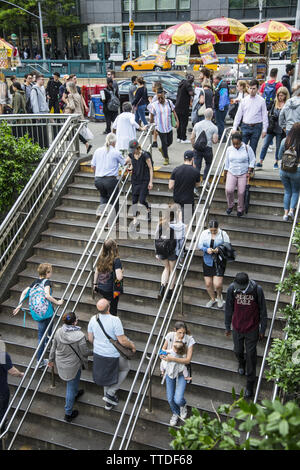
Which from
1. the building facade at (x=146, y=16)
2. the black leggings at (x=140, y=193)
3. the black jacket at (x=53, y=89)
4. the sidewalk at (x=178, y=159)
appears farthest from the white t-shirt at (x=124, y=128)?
the building facade at (x=146, y=16)

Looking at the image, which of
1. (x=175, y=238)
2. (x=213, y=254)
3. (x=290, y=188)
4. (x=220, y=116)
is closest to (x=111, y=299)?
(x=175, y=238)

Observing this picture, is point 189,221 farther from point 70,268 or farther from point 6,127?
point 6,127

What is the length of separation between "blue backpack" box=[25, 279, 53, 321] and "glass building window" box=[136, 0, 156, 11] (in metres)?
40.4

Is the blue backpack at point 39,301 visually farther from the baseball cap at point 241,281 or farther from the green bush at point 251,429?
the green bush at point 251,429

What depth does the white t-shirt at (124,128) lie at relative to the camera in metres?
10.1

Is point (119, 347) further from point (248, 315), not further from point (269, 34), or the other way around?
point (269, 34)

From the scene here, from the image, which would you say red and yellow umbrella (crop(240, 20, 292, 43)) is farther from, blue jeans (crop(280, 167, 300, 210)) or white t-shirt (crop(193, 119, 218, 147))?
blue jeans (crop(280, 167, 300, 210))

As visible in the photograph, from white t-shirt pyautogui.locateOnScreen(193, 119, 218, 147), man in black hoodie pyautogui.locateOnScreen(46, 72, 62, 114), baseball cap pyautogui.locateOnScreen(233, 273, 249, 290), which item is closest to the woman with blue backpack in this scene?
baseball cap pyautogui.locateOnScreen(233, 273, 249, 290)

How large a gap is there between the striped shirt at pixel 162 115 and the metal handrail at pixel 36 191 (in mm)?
1726

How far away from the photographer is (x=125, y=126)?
398 inches

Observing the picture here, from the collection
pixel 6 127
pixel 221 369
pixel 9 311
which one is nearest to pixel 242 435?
pixel 221 369

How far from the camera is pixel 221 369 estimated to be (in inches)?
272

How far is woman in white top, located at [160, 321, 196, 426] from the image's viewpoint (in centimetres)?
594

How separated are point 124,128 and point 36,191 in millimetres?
2228
